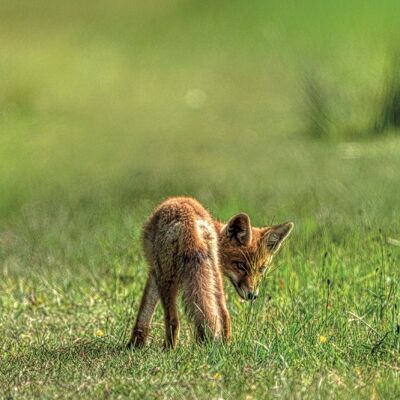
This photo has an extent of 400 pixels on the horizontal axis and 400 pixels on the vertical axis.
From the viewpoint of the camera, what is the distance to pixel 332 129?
15.4 meters

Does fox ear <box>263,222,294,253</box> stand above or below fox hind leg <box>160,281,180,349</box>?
above

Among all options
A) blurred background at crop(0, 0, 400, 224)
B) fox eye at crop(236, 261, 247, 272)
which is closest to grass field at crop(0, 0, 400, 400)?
blurred background at crop(0, 0, 400, 224)

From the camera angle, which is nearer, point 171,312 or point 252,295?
point 171,312

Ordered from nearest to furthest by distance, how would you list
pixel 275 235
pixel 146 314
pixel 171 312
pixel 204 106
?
pixel 171 312 < pixel 146 314 < pixel 275 235 < pixel 204 106

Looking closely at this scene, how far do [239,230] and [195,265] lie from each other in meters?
0.84

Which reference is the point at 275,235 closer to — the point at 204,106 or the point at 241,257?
the point at 241,257

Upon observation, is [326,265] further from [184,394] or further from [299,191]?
[299,191]

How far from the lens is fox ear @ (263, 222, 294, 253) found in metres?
7.70

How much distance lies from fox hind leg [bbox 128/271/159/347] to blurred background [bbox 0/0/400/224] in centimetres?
315

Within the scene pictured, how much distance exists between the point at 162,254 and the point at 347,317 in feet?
3.60

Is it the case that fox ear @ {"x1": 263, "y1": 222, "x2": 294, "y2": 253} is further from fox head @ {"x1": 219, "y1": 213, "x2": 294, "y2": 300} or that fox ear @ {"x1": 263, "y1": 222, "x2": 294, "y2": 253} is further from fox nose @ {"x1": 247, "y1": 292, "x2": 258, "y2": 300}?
fox nose @ {"x1": 247, "y1": 292, "x2": 258, "y2": 300}

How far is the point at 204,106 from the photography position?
17.4 metres

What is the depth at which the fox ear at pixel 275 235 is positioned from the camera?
770 cm

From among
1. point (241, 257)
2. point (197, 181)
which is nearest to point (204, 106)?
point (197, 181)
